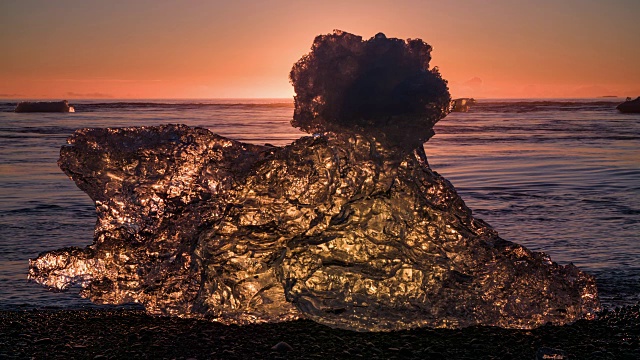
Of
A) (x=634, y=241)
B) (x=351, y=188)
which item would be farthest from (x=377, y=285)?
(x=634, y=241)

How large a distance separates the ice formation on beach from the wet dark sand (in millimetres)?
155

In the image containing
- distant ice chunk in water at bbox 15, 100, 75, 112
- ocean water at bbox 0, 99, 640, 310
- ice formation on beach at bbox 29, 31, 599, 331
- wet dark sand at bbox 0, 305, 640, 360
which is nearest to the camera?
wet dark sand at bbox 0, 305, 640, 360

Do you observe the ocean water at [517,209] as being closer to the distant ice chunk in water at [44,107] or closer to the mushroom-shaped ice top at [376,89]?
the mushroom-shaped ice top at [376,89]

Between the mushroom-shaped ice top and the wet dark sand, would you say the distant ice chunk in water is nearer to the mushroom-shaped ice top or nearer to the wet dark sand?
the wet dark sand

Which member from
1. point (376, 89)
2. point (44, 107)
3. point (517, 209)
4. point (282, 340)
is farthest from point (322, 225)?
point (44, 107)

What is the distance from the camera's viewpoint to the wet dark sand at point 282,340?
12.3ft

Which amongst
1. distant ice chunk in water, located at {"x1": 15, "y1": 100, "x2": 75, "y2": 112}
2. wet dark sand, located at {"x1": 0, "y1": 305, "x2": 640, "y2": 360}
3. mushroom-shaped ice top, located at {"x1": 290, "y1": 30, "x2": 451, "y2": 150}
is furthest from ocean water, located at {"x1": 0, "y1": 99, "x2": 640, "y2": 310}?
distant ice chunk in water, located at {"x1": 15, "y1": 100, "x2": 75, "y2": 112}

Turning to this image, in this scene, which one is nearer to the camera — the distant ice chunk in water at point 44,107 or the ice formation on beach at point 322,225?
the ice formation on beach at point 322,225

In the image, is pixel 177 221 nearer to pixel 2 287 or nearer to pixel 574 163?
pixel 2 287

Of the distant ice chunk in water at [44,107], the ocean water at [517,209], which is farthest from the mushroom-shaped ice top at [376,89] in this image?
the distant ice chunk in water at [44,107]

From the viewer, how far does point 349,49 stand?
4.55m

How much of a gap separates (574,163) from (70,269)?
11.7 m

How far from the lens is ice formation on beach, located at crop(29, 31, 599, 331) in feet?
14.3

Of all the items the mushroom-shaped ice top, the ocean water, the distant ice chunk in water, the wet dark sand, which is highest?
the mushroom-shaped ice top
